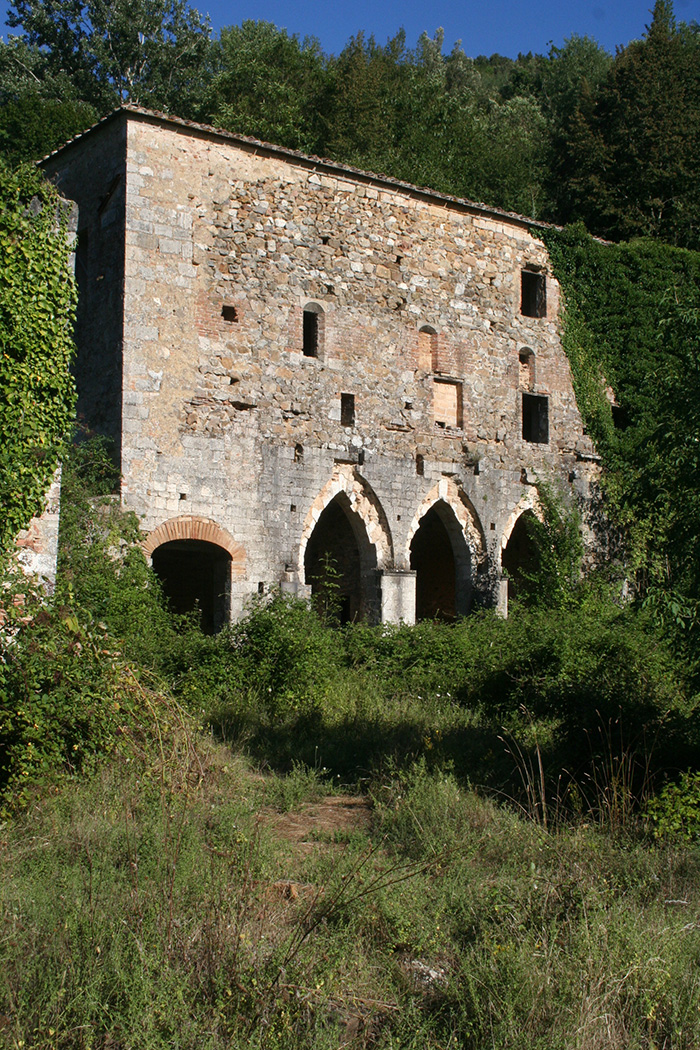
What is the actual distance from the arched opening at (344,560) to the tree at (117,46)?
18.7 m

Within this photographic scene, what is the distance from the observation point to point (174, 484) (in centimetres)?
1466

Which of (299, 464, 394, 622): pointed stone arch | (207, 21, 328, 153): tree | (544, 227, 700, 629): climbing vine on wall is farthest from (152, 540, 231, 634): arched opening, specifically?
(207, 21, 328, 153): tree

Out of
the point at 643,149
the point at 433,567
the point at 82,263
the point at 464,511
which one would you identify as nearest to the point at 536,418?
the point at 464,511

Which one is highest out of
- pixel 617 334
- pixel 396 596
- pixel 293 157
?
pixel 293 157

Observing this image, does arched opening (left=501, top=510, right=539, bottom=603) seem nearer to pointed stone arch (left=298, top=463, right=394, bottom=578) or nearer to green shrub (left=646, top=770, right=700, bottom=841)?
pointed stone arch (left=298, top=463, right=394, bottom=578)

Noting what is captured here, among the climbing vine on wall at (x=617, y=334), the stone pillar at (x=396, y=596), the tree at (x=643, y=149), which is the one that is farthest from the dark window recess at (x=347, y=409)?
the tree at (x=643, y=149)

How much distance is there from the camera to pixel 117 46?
32.3 meters

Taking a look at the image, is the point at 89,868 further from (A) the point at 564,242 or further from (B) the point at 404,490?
(A) the point at 564,242

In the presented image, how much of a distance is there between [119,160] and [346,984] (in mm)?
13426

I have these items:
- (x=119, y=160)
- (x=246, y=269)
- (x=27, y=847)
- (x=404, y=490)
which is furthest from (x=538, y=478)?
(x=27, y=847)

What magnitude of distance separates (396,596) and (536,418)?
5.06 metres

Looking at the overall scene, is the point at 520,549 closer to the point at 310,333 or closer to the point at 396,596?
the point at 396,596

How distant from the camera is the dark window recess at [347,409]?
16.7 meters

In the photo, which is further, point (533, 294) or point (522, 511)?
point (533, 294)
